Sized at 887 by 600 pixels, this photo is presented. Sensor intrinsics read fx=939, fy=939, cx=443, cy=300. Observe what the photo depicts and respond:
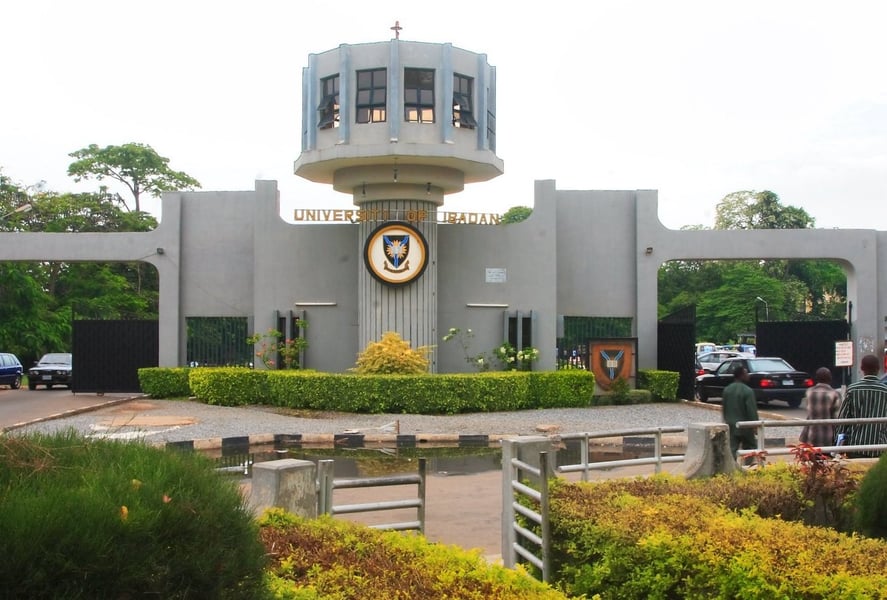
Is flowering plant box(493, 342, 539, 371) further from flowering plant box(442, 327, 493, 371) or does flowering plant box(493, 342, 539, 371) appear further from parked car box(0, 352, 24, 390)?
parked car box(0, 352, 24, 390)

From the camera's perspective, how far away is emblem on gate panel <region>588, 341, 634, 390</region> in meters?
25.2

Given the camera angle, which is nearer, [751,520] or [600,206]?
[751,520]

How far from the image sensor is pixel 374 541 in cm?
621

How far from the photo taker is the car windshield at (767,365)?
24.4 metres

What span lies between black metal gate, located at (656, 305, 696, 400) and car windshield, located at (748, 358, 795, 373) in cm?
163

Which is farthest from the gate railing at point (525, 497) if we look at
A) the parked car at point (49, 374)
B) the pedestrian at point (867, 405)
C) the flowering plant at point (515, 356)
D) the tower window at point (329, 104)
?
the parked car at point (49, 374)

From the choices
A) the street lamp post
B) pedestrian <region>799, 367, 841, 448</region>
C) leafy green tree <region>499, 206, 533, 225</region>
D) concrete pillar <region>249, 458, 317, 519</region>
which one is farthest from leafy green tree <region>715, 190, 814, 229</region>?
concrete pillar <region>249, 458, 317, 519</region>

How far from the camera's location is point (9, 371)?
32250 mm


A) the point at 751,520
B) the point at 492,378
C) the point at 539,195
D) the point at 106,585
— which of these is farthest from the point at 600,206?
the point at 106,585

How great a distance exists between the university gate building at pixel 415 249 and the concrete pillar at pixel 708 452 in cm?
1450

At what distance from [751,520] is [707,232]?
65.5ft

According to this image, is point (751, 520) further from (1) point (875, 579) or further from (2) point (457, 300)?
(2) point (457, 300)

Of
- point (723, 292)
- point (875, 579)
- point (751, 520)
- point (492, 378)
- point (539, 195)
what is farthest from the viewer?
point (723, 292)

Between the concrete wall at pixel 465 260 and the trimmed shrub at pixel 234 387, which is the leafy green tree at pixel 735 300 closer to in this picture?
the concrete wall at pixel 465 260
